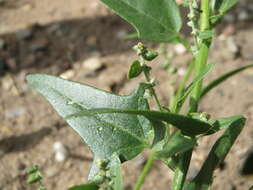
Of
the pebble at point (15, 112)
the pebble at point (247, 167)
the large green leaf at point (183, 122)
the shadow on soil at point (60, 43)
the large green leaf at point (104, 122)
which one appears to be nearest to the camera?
the large green leaf at point (183, 122)

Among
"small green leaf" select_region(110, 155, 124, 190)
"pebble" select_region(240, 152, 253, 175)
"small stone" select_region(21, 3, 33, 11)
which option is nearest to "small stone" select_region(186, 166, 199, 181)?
"pebble" select_region(240, 152, 253, 175)

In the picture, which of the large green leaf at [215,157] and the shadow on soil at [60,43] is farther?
the shadow on soil at [60,43]

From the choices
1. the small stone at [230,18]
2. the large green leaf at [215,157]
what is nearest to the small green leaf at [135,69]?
the large green leaf at [215,157]

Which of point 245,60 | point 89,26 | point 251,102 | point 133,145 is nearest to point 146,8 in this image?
point 133,145

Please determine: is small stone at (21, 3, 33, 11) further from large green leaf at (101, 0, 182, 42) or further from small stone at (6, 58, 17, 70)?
large green leaf at (101, 0, 182, 42)

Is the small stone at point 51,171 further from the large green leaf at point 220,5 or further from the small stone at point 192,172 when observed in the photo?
the large green leaf at point 220,5
